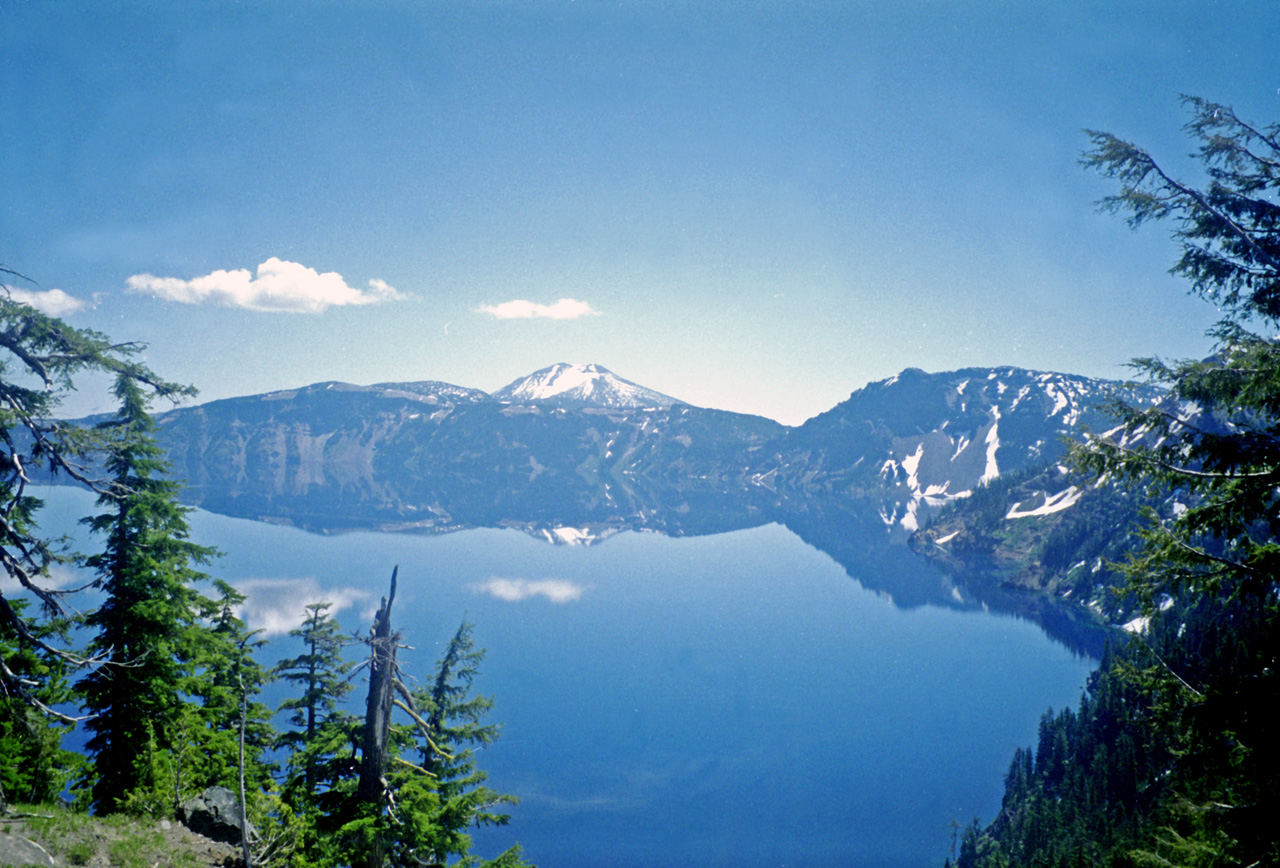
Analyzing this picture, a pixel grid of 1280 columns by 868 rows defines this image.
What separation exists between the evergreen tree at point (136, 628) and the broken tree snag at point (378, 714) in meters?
8.56

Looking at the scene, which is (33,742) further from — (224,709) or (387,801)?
(387,801)

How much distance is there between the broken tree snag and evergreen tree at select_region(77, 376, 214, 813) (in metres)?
8.56

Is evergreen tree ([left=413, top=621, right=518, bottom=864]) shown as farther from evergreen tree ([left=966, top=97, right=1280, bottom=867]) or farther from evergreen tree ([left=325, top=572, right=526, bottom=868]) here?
evergreen tree ([left=966, top=97, right=1280, bottom=867])

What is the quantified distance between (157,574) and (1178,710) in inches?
902

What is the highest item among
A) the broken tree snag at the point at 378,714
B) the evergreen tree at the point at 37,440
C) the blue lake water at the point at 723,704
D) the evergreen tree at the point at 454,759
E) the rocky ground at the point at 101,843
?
the evergreen tree at the point at 37,440

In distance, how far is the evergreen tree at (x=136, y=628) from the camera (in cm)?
1814

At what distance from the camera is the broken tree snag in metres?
12.4

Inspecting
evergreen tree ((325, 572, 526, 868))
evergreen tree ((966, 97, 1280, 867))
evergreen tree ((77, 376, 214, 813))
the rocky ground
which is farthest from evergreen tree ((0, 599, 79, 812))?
evergreen tree ((966, 97, 1280, 867))

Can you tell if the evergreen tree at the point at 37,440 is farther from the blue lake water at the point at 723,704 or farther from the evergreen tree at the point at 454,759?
the blue lake water at the point at 723,704

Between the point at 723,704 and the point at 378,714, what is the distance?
87.5 m

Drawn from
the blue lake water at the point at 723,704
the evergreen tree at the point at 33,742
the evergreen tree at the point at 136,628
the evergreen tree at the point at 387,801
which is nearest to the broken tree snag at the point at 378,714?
the evergreen tree at the point at 387,801

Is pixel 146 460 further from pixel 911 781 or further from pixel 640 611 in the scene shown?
pixel 640 611

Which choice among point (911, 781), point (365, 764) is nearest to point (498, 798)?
point (365, 764)

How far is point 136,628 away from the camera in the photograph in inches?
728
